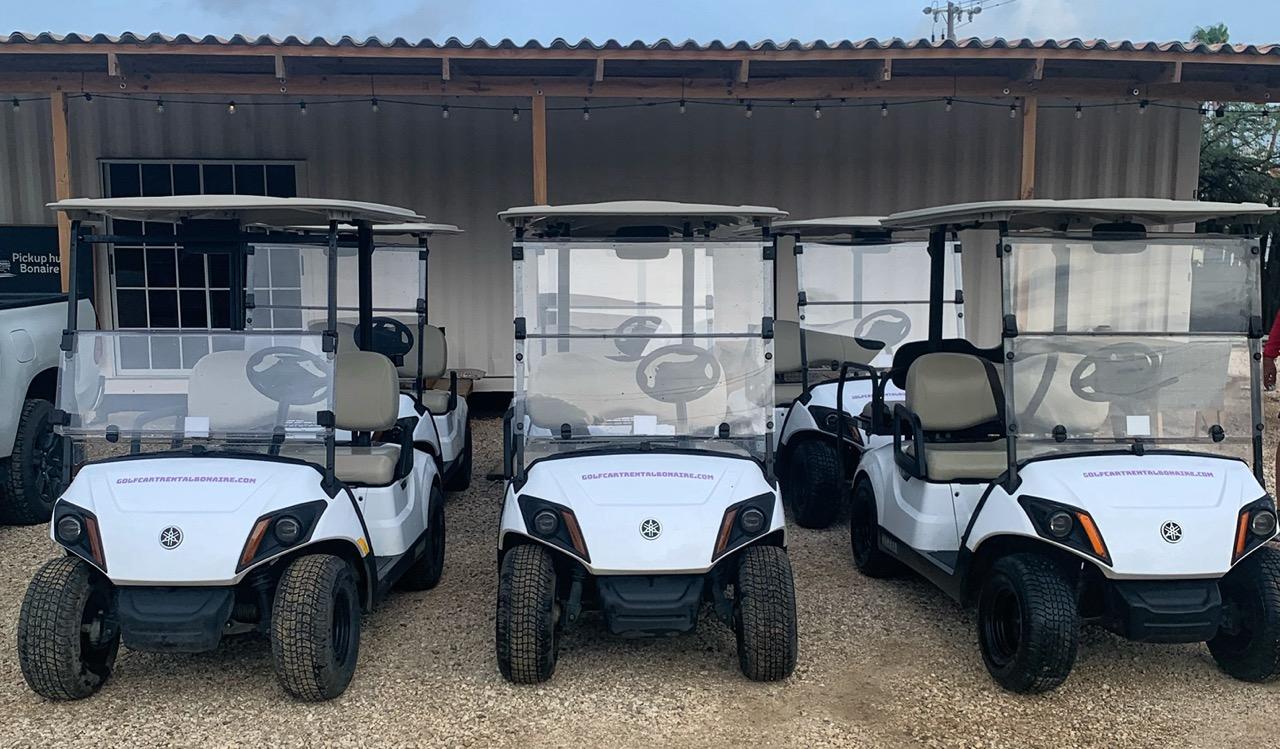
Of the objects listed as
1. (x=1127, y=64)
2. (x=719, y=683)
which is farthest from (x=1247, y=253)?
(x=1127, y=64)

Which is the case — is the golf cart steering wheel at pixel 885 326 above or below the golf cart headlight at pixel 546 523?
above

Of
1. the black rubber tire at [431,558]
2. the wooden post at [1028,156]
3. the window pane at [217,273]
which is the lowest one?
the black rubber tire at [431,558]

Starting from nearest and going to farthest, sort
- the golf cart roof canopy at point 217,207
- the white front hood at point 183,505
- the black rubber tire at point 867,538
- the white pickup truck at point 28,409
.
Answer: the white front hood at point 183,505 → the golf cart roof canopy at point 217,207 → the black rubber tire at point 867,538 → the white pickup truck at point 28,409

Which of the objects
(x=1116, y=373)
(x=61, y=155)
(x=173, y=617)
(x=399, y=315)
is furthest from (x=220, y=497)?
(x=61, y=155)

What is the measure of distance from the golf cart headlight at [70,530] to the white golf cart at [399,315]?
5.37ft

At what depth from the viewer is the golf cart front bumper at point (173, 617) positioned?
9.28 ft

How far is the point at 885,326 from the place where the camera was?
5.59 metres

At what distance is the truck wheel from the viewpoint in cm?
292

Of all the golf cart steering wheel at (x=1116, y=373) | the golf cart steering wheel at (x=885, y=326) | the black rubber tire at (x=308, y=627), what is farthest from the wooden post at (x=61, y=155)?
the golf cart steering wheel at (x=1116, y=373)

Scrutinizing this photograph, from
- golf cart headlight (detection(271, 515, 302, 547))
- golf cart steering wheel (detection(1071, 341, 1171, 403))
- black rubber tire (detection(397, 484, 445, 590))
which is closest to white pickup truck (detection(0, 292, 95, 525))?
black rubber tire (detection(397, 484, 445, 590))

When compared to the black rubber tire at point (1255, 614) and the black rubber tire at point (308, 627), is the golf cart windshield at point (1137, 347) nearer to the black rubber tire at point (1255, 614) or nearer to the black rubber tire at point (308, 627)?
the black rubber tire at point (1255, 614)

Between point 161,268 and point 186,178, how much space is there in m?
0.81

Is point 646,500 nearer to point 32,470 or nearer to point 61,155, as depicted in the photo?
point 32,470

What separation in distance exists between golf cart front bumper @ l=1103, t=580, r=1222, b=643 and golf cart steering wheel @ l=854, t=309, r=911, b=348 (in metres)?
2.74
